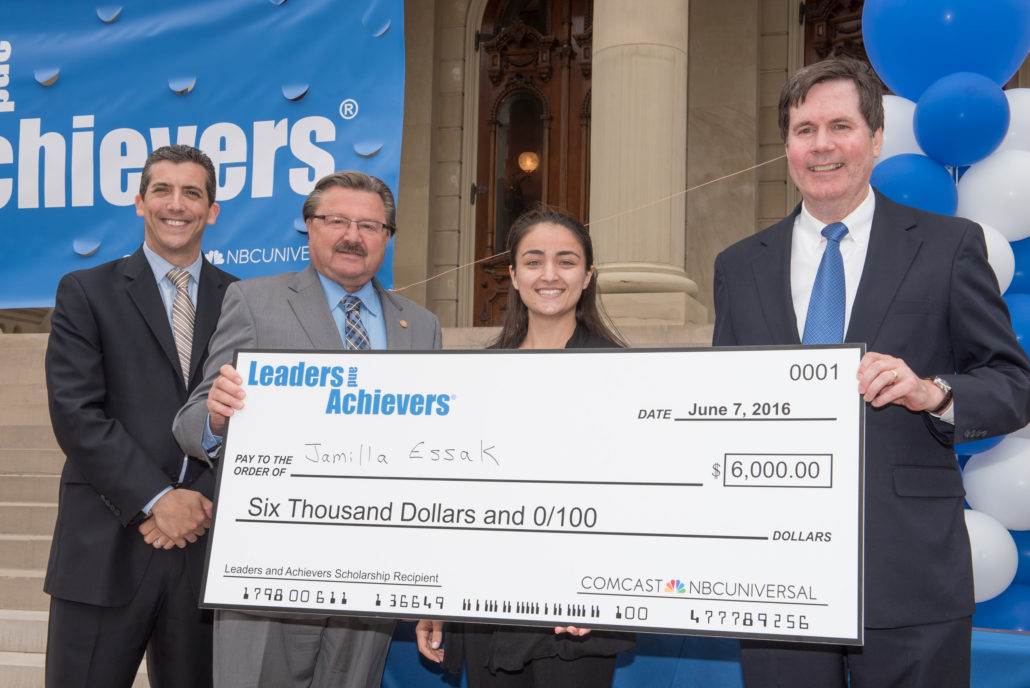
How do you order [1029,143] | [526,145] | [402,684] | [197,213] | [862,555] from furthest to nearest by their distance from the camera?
1. [526,145]
2. [1029,143]
3. [402,684]
4. [197,213]
5. [862,555]

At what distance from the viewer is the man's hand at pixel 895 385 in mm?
2162

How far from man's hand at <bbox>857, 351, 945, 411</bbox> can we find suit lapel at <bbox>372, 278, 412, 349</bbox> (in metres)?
1.56

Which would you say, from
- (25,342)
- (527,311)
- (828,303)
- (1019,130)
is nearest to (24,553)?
(25,342)

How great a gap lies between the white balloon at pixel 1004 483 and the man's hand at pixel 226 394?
132 inches

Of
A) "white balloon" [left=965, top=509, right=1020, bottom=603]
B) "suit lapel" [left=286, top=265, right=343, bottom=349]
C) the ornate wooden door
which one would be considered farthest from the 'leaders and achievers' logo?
A: the ornate wooden door

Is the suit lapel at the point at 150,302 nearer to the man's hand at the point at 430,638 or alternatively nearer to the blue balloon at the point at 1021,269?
the man's hand at the point at 430,638

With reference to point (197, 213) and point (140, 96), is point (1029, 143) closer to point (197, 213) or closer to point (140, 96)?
point (197, 213)

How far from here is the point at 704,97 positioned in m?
10.5

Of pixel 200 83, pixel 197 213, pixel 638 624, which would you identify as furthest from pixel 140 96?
pixel 638 624

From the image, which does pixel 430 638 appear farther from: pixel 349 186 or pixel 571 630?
pixel 349 186

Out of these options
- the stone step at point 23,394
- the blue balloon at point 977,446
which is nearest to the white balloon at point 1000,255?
the blue balloon at point 977,446

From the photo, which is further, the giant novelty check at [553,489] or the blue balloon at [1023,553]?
the blue balloon at [1023,553]

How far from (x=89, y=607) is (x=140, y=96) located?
473 cm

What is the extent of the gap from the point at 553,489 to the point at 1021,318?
290 cm
